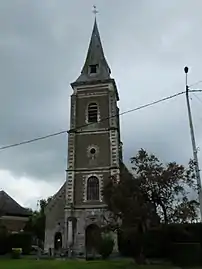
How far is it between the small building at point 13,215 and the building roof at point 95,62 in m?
17.2

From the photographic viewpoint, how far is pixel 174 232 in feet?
93.8

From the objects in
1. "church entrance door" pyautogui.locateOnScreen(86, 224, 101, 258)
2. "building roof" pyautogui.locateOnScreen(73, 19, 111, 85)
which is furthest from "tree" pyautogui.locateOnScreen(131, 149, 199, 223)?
"building roof" pyautogui.locateOnScreen(73, 19, 111, 85)

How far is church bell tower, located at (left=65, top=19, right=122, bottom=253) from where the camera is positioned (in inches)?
1427

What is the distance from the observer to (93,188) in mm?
37594

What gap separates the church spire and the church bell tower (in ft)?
0.40

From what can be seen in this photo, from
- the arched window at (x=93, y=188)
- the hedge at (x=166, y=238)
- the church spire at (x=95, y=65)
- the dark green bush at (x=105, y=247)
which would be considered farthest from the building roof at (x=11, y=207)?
the hedge at (x=166, y=238)

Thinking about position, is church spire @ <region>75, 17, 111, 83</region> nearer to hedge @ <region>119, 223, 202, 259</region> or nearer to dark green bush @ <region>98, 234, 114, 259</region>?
hedge @ <region>119, 223, 202, 259</region>

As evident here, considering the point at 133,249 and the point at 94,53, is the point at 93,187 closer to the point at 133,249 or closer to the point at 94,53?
the point at 133,249

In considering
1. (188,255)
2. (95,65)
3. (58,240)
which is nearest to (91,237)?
(58,240)

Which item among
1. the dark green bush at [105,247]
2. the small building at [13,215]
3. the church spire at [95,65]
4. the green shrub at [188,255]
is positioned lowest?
the green shrub at [188,255]

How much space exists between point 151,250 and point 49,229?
12.3 meters

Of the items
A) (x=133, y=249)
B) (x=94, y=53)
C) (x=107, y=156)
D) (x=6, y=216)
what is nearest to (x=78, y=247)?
(x=133, y=249)

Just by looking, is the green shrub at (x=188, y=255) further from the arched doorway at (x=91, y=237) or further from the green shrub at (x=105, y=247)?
the arched doorway at (x=91, y=237)

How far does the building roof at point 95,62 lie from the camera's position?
4385 cm
